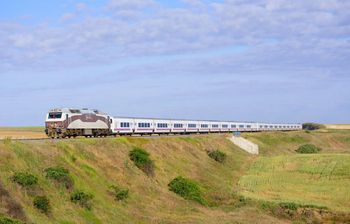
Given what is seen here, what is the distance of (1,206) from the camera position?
29.0 m

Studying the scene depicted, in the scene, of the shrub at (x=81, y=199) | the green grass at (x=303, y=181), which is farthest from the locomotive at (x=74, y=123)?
the shrub at (x=81, y=199)

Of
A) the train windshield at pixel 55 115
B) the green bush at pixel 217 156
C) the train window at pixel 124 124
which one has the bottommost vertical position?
the green bush at pixel 217 156

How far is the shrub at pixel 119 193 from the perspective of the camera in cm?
4012

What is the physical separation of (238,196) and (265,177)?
1358cm

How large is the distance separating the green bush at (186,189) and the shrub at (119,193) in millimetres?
7799

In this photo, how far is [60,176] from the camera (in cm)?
3662

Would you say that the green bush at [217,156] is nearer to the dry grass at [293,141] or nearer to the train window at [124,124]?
the train window at [124,124]

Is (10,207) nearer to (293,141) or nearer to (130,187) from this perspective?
(130,187)

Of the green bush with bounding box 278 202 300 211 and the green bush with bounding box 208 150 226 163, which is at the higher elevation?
the green bush with bounding box 208 150 226 163

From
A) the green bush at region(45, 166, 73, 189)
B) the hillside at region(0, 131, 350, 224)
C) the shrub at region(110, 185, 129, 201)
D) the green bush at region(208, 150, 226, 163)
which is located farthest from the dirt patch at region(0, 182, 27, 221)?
the green bush at region(208, 150, 226, 163)

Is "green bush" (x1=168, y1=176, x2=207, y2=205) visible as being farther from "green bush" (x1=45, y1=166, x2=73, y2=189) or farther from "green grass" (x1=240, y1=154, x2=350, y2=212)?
"green bush" (x1=45, y1=166, x2=73, y2=189)

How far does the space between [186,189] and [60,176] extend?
14.9 m

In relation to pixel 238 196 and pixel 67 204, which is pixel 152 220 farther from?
pixel 238 196

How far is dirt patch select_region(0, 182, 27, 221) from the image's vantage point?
2869cm
